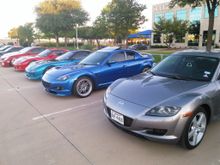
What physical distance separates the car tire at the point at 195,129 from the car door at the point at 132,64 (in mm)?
3802

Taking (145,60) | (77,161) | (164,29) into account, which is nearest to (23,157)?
(77,161)

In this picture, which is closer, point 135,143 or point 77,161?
point 77,161

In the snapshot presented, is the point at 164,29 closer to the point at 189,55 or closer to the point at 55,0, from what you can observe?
the point at 55,0

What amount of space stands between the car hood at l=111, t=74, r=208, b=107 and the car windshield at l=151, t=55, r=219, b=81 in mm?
216

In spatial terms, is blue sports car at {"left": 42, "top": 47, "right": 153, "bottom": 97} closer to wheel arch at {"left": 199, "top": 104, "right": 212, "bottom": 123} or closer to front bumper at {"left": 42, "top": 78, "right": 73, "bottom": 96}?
front bumper at {"left": 42, "top": 78, "right": 73, "bottom": 96}

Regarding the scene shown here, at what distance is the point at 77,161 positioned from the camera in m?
2.66

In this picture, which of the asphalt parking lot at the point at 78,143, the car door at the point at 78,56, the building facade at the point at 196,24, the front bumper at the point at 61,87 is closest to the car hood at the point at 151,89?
the asphalt parking lot at the point at 78,143

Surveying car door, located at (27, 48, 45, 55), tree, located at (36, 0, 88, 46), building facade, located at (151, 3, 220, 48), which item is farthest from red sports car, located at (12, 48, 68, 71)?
building facade, located at (151, 3, 220, 48)

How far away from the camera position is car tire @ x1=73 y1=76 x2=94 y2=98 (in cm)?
549

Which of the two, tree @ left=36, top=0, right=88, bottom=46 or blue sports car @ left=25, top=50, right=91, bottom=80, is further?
tree @ left=36, top=0, right=88, bottom=46

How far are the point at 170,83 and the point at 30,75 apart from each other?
21.4 ft

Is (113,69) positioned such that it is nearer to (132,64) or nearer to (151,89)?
(132,64)

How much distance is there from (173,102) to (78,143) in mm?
1657

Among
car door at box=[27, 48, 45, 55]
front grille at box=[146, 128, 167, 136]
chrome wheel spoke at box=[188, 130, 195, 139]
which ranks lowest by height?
chrome wheel spoke at box=[188, 130, 195, 139]
